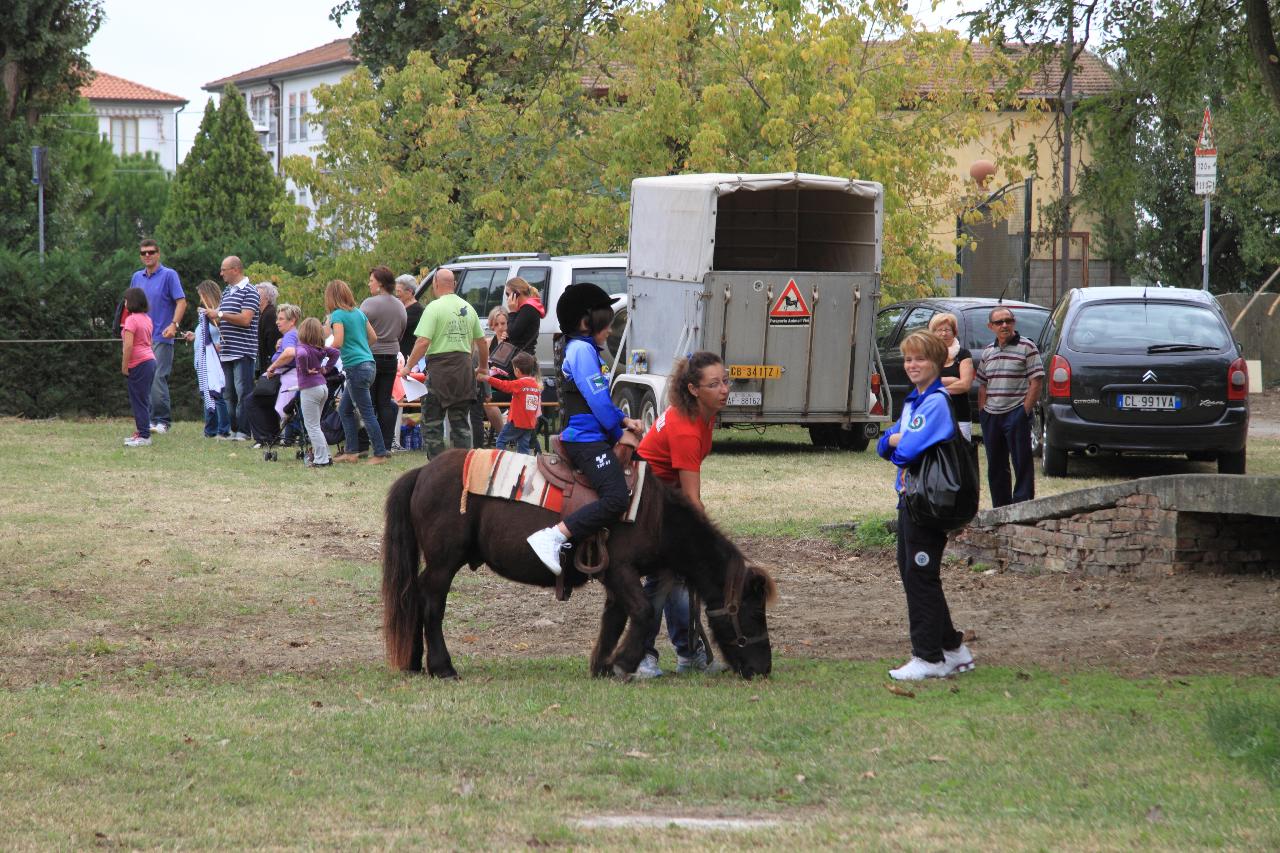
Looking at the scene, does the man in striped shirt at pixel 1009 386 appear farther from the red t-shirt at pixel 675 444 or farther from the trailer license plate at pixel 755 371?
the trailer license plate at pixel 755 371

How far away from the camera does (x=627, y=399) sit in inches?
704

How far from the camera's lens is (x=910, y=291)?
24141mm

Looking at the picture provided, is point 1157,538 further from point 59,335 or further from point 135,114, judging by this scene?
point 135,114

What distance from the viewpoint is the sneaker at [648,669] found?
7.53m

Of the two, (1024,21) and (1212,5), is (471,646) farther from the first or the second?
(1212,5)

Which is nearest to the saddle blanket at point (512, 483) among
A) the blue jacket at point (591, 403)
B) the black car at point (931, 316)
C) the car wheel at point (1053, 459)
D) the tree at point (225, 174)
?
the blue jacket at point (591, 403)

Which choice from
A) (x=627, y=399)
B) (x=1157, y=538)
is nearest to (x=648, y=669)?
(x=1157, y=538)

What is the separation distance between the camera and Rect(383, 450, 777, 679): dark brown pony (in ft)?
24.0

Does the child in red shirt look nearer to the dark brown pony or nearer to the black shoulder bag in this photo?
the dark brown pony

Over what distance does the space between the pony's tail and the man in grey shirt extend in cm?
896

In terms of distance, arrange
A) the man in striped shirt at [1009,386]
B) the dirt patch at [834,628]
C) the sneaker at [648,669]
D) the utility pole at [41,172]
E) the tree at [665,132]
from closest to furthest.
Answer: the sneaker at [648,669] → the dirt patch at [834,628] → the man in striped shirt at [1009,386] → the tree at [665,132] → the utility pole at [41,172]

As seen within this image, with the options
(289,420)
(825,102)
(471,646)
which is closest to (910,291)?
(825,102)

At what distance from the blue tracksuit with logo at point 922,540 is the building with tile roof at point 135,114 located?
4234 inches

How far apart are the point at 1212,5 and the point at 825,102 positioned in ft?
37.5
